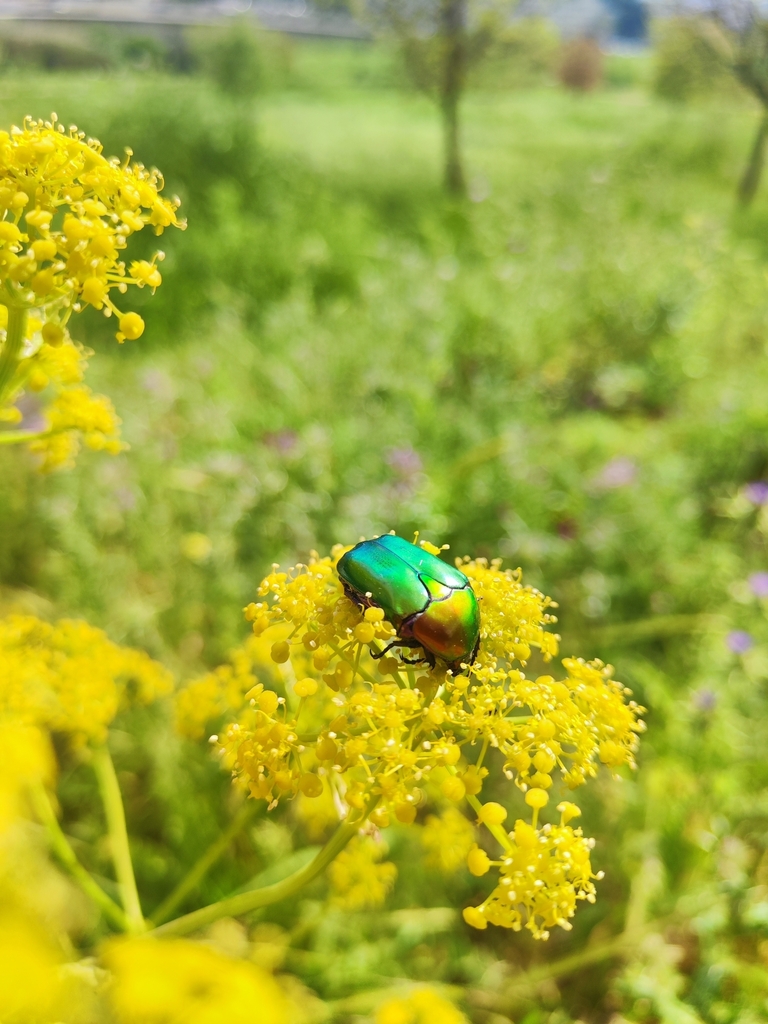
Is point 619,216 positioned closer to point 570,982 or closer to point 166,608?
point 166,608

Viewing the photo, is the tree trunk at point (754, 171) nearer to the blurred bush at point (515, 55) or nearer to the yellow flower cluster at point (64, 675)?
the blurred bush at point (515, 55)

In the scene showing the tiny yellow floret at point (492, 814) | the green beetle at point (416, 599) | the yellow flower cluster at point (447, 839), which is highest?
the green beetle at point (416, 599)

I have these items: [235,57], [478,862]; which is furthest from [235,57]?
[478,862]

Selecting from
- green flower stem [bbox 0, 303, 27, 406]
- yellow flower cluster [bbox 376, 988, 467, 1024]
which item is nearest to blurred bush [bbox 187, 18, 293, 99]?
green flower stem [bbox 0, 303, 27, 406]

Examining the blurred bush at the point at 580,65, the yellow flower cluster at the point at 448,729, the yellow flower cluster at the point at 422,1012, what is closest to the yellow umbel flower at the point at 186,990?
the yellow flower cluster at the point at 448,729

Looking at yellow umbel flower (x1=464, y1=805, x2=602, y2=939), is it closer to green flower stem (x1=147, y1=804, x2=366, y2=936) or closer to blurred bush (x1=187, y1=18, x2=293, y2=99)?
green flower stem (x1=147, y1=804, x2=366, y2=936)

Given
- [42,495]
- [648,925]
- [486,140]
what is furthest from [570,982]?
[486,140]
